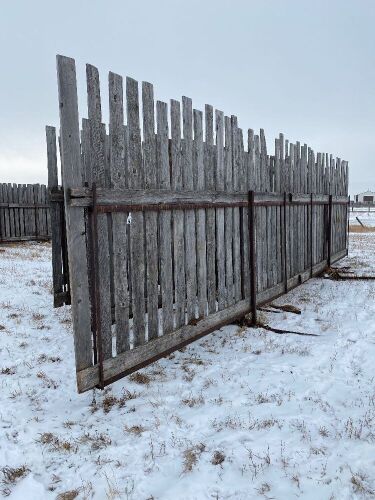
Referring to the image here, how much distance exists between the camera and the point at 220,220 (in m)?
5.39

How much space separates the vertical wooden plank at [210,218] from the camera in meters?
5.12

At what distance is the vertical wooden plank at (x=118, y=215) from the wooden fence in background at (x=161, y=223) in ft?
0.03

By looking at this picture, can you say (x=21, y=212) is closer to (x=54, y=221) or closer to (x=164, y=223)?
(x=54, y=221)

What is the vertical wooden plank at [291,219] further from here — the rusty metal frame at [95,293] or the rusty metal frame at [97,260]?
the rusty metal frame at [95,293]

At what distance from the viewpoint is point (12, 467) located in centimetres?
269

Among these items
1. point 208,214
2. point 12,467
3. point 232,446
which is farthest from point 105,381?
point 208,214

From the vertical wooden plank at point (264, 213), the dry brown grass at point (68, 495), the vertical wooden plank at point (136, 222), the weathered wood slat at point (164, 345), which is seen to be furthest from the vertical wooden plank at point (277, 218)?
the dry brown grass at point (68, 495)

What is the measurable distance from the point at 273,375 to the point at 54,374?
2.31 meters

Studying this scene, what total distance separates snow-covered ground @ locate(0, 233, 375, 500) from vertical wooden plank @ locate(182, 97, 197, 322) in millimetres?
672

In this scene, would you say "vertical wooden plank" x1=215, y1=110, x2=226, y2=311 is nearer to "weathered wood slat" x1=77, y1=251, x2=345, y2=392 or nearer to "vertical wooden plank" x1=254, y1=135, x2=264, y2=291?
"weathered wood slat" x1=77, y1=251, x2=345, y2=392

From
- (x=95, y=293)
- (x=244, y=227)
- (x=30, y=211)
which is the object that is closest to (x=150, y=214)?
(x=95, y=293)

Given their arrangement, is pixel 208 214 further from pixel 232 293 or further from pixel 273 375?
pixel 273 375

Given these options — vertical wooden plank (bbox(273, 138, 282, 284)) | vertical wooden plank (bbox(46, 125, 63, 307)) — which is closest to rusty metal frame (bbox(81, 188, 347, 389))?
vertical wooden plank (bbox(46, 125, 63, 307))

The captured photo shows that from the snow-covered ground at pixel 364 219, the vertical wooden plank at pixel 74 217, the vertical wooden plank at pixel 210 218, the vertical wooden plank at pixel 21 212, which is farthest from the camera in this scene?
the snow-covered ground at pixel 364 219
